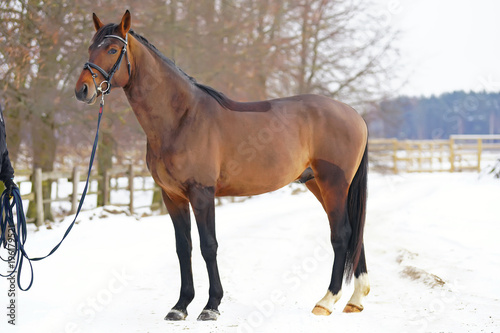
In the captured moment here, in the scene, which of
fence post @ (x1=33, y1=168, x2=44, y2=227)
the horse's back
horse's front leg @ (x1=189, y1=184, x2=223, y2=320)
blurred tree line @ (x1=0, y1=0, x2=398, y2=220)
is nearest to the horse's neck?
the horse's back

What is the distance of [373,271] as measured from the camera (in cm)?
621

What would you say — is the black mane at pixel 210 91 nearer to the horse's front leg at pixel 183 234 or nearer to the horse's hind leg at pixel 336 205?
the horse's hind leg at pixel 336 205

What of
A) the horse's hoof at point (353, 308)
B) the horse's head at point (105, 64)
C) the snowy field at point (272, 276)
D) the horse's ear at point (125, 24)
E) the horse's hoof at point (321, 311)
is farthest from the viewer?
the horse's hoof at point (353, 308)

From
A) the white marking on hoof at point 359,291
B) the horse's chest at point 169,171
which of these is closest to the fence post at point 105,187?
the horse's chest at point 169,171

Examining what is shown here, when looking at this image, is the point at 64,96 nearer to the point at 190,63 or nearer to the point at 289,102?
the point at 190,63

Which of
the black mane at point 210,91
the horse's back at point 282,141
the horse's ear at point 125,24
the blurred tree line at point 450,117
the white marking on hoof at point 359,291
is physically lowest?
the white marking on hoof at point 359,291

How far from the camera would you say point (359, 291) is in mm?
4848

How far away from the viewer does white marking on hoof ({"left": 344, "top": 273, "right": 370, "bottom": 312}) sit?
4714 millimetres

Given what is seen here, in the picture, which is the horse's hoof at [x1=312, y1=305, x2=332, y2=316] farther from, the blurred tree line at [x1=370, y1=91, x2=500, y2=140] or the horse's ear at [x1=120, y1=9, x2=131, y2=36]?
the blurred tree line at [x1=370, y1=91, x2=500, y2=140]

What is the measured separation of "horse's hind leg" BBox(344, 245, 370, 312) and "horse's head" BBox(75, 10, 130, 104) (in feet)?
8.73

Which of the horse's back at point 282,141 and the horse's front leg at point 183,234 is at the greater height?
the horse's back at point 282,141

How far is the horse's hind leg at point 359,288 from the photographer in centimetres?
469

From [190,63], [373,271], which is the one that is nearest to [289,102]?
[373,271]

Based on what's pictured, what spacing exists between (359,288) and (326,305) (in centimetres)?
44
